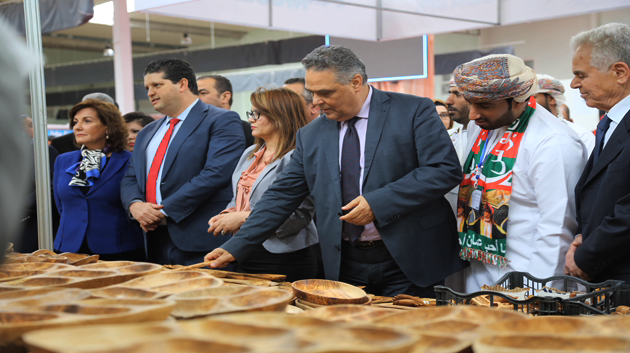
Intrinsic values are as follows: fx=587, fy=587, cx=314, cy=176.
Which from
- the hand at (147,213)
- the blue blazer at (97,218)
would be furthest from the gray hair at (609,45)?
the blue blazer at (97,218)

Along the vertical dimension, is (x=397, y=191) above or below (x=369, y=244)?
above

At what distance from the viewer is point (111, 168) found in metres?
3.19

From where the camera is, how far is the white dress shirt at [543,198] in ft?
6.70

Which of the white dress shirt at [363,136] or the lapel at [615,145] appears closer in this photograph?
the lapel at [615,145]

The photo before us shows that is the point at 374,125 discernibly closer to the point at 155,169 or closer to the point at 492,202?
the point at 492,202

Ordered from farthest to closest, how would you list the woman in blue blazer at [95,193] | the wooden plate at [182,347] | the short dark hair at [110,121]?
the short dark hair at [110,121], the woman in blue blazer at [95,193], the wooden plate at [182,347]

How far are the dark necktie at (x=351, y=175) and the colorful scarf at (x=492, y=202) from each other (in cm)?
42

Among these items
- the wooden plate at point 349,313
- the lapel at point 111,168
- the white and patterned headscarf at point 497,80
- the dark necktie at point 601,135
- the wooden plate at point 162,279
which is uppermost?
the white and patterned headscarf at point 497,80

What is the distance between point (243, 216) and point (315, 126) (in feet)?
1.62

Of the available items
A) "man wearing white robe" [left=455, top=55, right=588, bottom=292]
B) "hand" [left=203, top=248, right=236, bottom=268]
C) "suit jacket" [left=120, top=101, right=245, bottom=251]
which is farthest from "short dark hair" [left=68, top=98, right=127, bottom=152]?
"man wearing white robe" [left=455, top=55, right=588, bottom=292]

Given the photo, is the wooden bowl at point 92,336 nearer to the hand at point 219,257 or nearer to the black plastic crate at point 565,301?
the black plastic crate at point 565,301

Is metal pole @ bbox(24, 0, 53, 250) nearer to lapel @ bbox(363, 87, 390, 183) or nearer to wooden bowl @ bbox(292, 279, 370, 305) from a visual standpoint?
lapel @ bbox(363, 87, 390, 183)

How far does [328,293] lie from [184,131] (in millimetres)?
1683

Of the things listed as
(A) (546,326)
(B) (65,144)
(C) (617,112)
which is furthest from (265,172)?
(B) (65,144)
